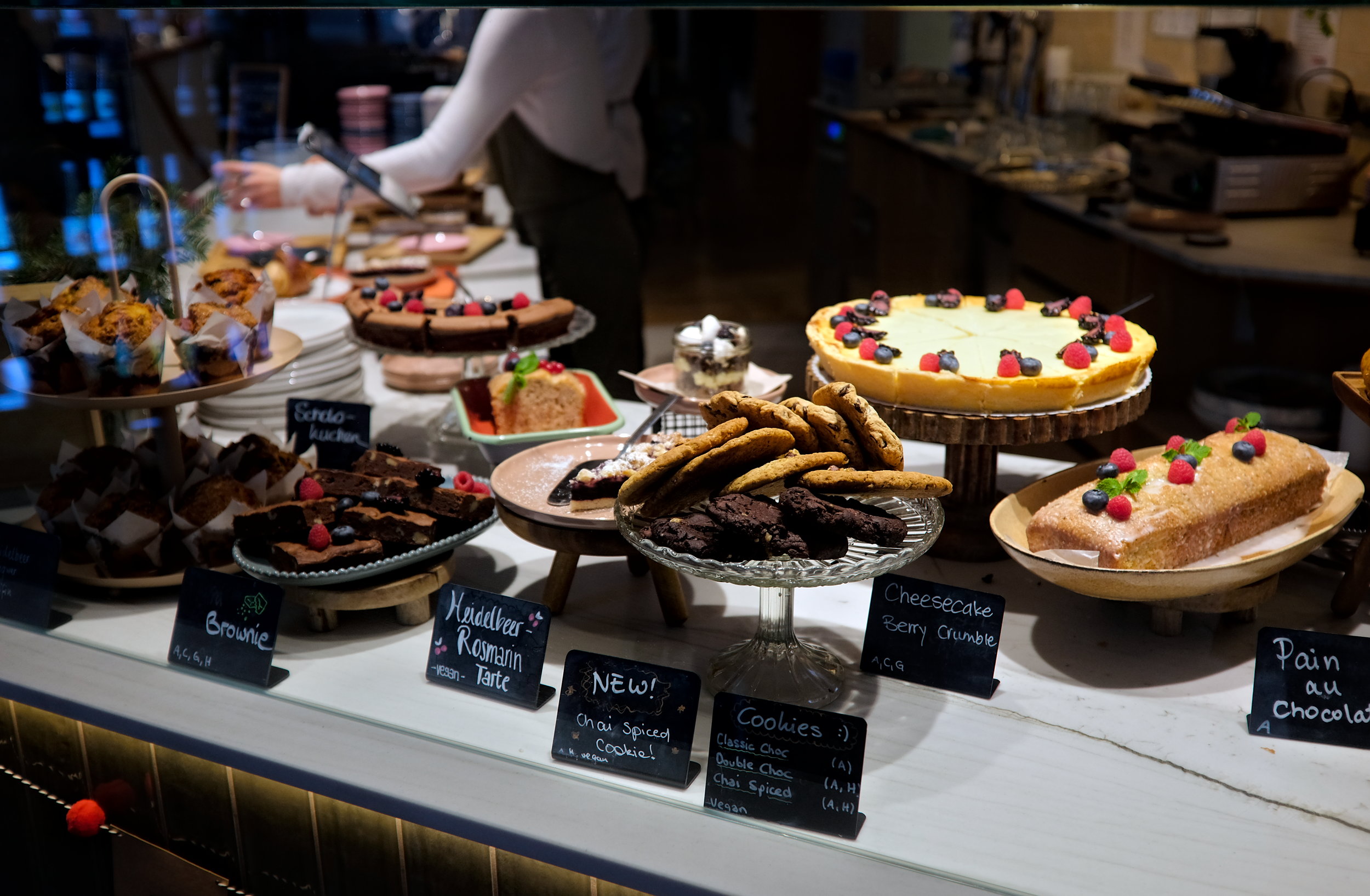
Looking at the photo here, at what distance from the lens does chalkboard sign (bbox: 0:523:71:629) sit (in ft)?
5.13

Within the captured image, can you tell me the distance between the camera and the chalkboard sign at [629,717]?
119 cm

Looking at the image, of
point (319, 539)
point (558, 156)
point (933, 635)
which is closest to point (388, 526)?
point (319, 539)

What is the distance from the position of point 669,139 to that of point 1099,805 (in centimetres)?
344

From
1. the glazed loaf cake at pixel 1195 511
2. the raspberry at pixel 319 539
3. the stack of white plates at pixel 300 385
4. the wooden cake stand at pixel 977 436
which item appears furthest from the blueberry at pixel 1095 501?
the stack of white plates at pixel 300 385

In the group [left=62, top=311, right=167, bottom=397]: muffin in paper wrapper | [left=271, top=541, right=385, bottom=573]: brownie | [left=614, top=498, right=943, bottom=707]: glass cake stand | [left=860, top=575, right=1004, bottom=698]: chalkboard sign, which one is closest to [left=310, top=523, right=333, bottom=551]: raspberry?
[left=271, top=541, right=385, bottom=573]: brownie

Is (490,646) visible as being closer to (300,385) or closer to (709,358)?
(709,358)

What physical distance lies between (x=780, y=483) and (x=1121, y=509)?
435 mm

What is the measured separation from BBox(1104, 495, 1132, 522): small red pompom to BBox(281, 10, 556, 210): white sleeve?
5.32ft

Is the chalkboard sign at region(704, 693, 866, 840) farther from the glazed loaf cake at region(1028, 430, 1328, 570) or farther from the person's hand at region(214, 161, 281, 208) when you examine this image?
the person's hand at region(214, 161, 281, 208)

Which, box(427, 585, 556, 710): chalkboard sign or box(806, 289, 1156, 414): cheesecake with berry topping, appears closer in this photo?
box(427, 585, 556, 710): chalkboard sign

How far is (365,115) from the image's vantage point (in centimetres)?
331

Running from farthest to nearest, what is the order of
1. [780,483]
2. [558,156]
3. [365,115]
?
[365,115] < [558,156] < [780,483]

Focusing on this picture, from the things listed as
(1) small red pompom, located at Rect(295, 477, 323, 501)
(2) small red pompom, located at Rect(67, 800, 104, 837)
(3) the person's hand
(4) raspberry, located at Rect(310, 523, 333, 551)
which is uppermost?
(3) the person's hand

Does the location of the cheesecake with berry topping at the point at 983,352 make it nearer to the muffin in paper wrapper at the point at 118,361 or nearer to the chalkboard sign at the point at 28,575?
the muffin in paper wrapper at the point at 118,361
